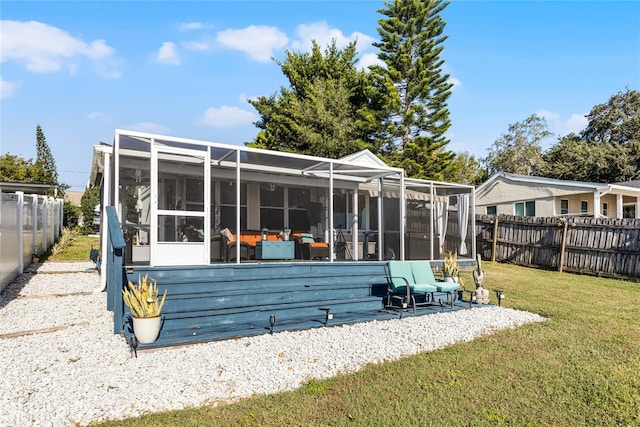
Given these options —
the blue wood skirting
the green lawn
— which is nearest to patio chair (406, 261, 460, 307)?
the blue wood skirting

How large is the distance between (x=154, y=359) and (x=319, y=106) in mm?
19729

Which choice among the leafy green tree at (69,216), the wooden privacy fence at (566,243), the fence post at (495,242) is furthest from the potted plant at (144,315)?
the leafy green tree at (69,216)

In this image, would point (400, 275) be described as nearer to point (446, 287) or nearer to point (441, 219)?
point (446, 287)

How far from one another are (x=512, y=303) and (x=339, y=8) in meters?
10.5

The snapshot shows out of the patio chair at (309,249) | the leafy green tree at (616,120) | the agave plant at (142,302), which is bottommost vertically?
the agave plant at (142,302)

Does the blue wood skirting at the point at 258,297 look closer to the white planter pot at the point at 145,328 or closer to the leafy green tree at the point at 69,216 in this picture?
the white planter pot at the point at 145,328

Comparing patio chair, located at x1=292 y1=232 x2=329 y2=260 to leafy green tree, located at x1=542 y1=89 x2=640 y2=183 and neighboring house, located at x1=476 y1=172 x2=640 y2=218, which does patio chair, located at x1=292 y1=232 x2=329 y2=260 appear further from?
leafy green tree, located at x1=542 y1=89 x2=640 y2=183

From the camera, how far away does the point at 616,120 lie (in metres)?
32.9

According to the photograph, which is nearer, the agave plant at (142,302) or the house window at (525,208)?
the agave plant at (142,302)

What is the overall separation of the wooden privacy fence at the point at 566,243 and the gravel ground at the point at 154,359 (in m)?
6.37

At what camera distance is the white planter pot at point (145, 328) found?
4969 millimetres

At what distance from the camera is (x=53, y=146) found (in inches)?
1624

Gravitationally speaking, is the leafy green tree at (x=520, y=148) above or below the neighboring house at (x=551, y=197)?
above

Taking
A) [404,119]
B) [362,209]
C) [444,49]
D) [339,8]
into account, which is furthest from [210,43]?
[444,49]
